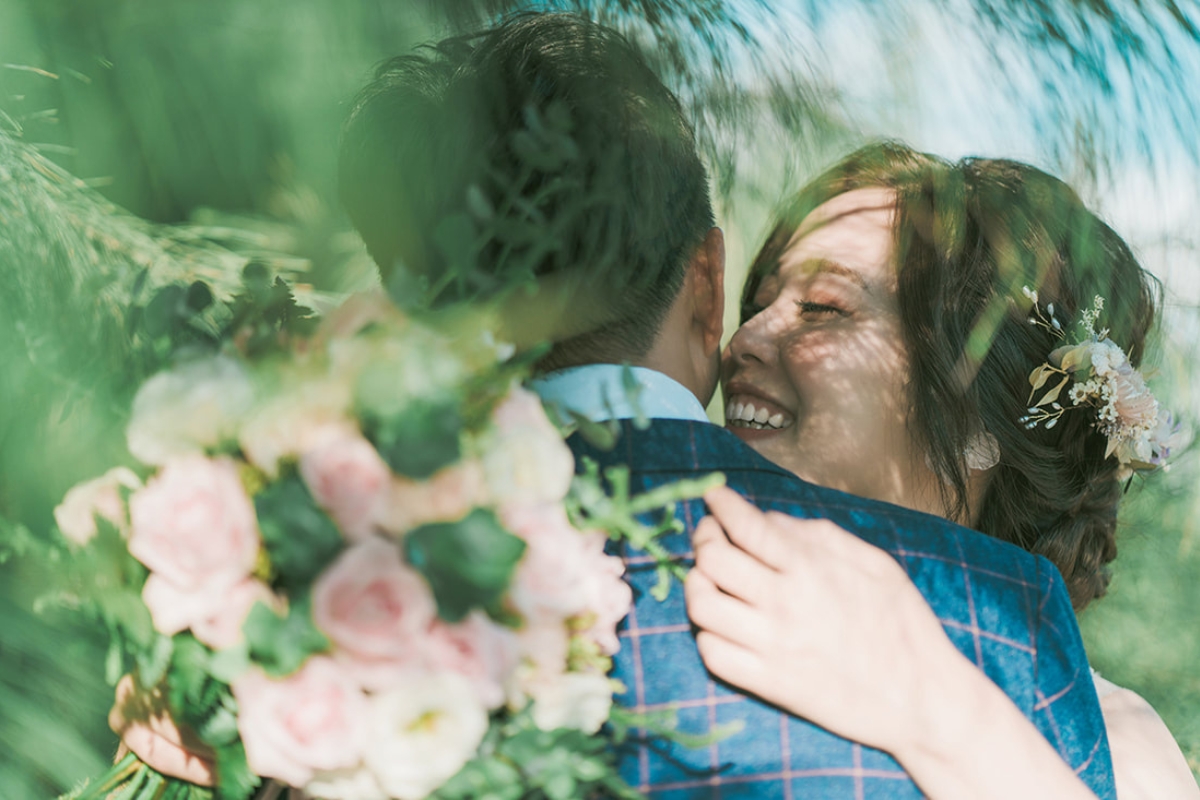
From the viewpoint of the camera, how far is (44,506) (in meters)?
0.53

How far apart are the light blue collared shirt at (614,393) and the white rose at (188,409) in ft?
0.77

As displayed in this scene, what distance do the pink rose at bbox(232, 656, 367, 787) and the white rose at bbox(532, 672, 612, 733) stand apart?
12 cm

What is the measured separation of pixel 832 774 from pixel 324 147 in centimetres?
67

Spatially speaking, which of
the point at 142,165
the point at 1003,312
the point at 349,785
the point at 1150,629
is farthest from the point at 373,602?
the point at 1150,629

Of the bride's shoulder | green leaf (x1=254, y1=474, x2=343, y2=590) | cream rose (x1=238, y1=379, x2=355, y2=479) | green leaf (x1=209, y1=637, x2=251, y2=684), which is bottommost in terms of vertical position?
the bride's shoulder

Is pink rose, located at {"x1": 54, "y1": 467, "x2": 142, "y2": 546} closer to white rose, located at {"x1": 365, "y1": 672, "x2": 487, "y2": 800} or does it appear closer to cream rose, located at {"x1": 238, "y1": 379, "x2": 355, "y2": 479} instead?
cream rose, located at {"x1": 238, "y1": 379, "x2": 355, "y2": 479}

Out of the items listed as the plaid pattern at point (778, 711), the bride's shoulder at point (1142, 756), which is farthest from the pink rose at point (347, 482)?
the bride's shoulder at point (1142, 756)

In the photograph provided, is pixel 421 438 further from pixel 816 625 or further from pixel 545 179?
pixel 816 625

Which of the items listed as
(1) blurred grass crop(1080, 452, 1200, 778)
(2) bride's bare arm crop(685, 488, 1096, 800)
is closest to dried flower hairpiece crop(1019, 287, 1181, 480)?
(1) blurred grass crop(1080, 452, 1200, 778)

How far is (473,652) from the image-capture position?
58 centimetres

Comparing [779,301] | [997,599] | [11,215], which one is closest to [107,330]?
[11,215]

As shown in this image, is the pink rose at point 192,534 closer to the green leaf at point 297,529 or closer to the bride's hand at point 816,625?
the green leaf at point 297,529

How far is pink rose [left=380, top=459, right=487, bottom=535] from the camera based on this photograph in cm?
57

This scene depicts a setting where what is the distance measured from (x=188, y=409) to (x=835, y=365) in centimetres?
113
